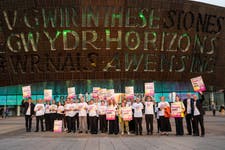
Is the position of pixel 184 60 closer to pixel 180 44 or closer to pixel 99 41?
pixel 180 44

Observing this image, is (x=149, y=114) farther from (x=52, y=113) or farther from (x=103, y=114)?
(x=52, y=113)

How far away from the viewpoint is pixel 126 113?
1948 centimetres

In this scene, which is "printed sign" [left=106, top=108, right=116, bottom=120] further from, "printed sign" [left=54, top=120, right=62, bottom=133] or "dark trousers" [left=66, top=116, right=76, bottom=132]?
"printed sign" [left=54, top=120, right=62, bottom=133]

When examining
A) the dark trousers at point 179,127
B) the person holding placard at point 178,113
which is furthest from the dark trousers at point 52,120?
Result: the dark trousers at point 179,127

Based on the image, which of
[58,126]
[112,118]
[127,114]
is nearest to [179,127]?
[127,114]

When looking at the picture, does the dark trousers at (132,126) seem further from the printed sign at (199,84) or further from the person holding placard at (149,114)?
the printed sign at (199,84)

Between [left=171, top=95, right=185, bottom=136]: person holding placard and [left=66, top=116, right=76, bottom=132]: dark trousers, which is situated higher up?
[left=171, top=95, right=185, bottom=136]: person holding placard

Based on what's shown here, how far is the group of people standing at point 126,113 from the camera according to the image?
18.2m

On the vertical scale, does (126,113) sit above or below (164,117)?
above

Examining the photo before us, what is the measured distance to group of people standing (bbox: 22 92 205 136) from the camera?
18.2 m

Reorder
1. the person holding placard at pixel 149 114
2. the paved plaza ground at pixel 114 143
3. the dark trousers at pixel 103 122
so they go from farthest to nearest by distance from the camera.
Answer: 1. the dark trousers at pixel 103 122
2. the person holding placard at pixel 149 114
3. the paved plaza ground at pixel 114 143

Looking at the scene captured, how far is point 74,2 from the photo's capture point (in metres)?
51.6

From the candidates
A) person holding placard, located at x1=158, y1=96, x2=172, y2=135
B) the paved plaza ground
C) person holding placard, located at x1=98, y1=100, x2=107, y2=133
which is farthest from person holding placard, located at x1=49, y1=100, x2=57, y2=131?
person holding placard, located at x1=158, y1=96, x2=172, y2=135

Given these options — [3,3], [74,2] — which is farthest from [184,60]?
[3,3]
